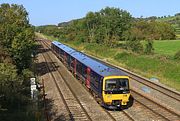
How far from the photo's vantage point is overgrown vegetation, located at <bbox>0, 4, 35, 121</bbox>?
20.6 metres

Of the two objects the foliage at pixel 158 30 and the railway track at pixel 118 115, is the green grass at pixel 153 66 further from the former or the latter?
the foliage at pixel 158 30

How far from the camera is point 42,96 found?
25.8m

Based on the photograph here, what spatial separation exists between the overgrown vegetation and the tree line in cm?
3061

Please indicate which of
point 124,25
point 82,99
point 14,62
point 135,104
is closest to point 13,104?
point 82,99

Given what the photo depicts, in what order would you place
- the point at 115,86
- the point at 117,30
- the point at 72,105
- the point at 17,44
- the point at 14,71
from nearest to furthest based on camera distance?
the point at 115,86 → the point at 72,105 → the point at 14,71 → the point at 17,44 → the point at 117,30

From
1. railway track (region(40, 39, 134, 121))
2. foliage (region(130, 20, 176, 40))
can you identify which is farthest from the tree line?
railway track (region(40, 39, 134, 121))

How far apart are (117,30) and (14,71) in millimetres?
66297

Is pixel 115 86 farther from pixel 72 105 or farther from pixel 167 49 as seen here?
pixel 167 49

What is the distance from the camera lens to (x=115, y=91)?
20875 millimetres

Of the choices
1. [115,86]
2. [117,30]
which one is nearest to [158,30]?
[117,30]

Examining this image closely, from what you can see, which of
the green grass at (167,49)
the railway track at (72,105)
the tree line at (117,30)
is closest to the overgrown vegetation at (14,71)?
the railway track at (72,105)

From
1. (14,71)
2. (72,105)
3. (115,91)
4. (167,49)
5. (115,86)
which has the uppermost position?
(14,71)

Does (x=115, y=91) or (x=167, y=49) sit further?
(x=167, y=49)

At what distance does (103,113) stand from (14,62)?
13937 millimetres
